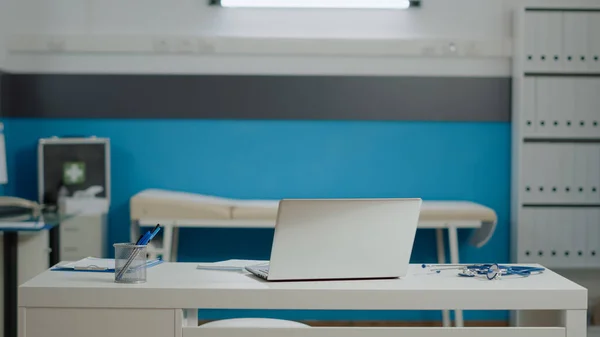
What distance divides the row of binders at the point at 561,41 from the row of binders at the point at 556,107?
8 cm

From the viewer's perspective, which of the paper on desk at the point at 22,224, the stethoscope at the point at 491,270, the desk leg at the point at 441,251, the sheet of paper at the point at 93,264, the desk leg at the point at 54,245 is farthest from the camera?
the desk leg at the point at 441,251

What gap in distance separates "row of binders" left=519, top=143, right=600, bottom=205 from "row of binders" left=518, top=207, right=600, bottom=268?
0.06 meters

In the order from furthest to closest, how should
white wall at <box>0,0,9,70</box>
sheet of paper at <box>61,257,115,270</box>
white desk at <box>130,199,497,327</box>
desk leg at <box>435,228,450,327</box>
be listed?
white wall at <box>0,0,9,70</box> < desk leg at <box>435,228,450,327</box> < white desk at <box>130,199,497,327</box> < sheet of paper at <box>61,257,115,270</box>

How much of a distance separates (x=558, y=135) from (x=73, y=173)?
104 inches

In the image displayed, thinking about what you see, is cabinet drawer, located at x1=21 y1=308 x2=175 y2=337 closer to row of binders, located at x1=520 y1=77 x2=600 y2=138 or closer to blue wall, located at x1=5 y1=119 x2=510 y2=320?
blue wall, located at x1=5 y1=119 x2=510 y2=320

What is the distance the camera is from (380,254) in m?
2.17

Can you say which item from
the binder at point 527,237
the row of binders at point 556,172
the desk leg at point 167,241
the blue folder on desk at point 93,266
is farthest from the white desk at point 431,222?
→ the blue folder on desk at point 93,266

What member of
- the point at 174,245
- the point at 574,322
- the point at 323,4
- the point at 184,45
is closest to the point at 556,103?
the point at 323,4

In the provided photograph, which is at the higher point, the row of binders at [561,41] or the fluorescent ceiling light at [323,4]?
the fluorescent ceiling light at [323,4]

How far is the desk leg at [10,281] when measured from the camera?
10.9ft

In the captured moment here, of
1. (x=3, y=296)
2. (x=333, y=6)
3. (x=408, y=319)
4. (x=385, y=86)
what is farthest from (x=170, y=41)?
(x=408, y=319)

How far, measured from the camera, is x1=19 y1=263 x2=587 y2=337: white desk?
80.5 inches

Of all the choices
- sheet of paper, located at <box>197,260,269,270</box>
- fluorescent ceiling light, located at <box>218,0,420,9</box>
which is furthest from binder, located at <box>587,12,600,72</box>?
sheet of paper, located at <box>197,260,269,270</box>

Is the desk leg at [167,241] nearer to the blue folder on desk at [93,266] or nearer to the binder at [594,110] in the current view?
the blue folder on desk at [93,266]
